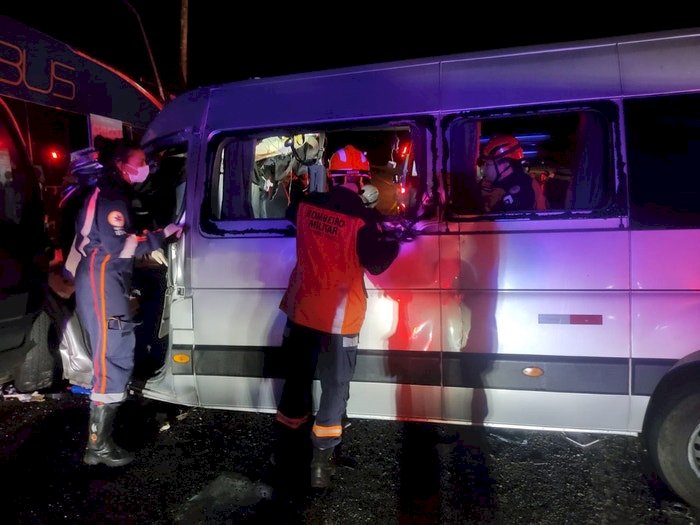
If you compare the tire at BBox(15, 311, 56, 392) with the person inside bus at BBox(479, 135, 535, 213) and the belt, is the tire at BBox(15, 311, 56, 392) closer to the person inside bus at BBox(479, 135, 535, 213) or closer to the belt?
the belt

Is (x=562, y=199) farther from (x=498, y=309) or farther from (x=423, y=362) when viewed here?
(x=423, y=362)

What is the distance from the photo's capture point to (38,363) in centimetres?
424

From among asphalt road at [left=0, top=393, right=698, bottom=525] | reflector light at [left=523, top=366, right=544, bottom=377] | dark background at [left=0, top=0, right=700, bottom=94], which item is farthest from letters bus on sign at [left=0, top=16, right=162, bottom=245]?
dark background at [left=0, top=0, right=700, bottom=94]

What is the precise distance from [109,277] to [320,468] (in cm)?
179

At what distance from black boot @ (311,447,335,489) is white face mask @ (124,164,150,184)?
6.91 feet

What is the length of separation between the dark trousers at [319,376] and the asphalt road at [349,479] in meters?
0.42

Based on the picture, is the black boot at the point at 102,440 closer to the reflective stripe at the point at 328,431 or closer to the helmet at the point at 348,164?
the reflective stripe at the point at 328,431

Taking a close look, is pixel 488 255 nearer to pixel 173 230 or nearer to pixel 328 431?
pixel 328 431

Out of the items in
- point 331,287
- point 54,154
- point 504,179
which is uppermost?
point 54,154

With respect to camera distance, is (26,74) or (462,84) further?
(26,74)

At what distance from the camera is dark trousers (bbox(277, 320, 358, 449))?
Result: 115 inches

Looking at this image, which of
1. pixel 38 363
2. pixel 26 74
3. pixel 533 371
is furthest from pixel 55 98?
pixel 533 371

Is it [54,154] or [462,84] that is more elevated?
[54,154]

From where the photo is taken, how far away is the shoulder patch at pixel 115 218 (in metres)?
3.13
